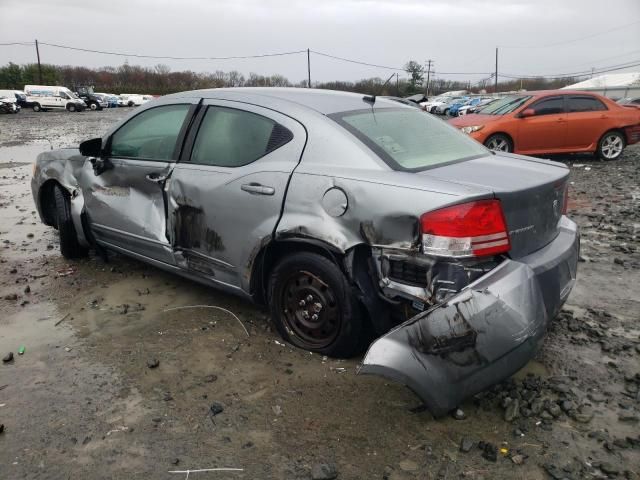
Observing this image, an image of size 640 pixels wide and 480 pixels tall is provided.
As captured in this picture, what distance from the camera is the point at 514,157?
3510 mm

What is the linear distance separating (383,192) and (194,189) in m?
1.45

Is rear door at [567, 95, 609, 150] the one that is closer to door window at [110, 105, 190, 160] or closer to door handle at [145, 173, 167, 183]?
door window at [110, 105, 190, 160]

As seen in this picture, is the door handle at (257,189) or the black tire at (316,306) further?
the door handle at (257,189)

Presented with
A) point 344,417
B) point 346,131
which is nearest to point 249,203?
point 346,131

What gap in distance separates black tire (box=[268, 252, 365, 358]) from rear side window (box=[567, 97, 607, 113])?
32.4ft

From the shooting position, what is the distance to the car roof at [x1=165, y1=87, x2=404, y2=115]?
10.8 ft

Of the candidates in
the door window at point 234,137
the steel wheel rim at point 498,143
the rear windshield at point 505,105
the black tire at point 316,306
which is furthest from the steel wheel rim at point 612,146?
the black tire at point 316,306

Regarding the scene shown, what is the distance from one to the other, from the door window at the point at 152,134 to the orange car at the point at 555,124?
759 cm

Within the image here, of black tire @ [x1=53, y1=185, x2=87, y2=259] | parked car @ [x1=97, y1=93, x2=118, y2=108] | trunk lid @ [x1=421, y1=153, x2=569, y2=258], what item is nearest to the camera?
trunk lid @ [x1=421, y1=153, x2=569, y2=258]

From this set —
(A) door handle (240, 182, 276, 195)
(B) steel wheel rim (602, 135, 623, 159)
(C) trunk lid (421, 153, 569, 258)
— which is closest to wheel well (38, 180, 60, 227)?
(A) door handle (240, 182, 276, 195)

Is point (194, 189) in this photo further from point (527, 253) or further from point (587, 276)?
point (587, 276)

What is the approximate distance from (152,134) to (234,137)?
0.98 metres

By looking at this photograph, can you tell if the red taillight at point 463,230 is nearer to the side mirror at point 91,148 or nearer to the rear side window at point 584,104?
the side mirror at point 91,148

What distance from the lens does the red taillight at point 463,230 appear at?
244cm
